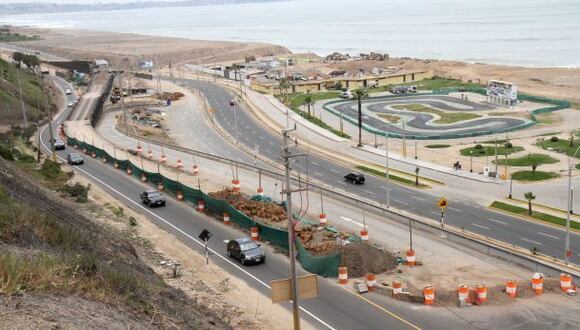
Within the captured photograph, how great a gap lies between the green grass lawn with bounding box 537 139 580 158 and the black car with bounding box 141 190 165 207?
41.5 metres

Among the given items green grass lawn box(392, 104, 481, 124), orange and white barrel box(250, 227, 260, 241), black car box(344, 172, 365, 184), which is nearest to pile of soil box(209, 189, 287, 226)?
orange and white barrel box(250, 227, 260, 241)

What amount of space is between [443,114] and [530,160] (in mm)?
33769

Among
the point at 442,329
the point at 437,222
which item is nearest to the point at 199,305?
the point at 442,329

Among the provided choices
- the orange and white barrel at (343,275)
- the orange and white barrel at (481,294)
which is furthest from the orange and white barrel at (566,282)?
the orange and white barrel at (343,275)

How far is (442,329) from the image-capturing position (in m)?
23.7

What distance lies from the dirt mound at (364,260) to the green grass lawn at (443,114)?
60607 mm

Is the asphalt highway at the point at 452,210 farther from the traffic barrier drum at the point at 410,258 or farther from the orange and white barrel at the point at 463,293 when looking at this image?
the orange and white barrel at the point at 463,293

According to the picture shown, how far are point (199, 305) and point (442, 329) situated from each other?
9.30 m

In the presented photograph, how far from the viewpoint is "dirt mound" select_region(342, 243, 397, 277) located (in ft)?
97.5

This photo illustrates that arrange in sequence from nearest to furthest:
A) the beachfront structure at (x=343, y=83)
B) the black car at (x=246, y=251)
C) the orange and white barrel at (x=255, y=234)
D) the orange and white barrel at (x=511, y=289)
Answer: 1. the orange and white barrel at (x=511, y=289)
2. the black car at (x=246, y=251)
3. the orange and white barrel at (x=255, y=234)
4. the beachfront structure at (x=343, y=83)

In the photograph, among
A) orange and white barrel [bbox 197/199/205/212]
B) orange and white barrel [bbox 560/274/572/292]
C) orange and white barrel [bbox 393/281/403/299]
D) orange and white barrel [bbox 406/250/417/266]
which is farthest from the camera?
orange and white barrel [bbox 197/199/205/212]

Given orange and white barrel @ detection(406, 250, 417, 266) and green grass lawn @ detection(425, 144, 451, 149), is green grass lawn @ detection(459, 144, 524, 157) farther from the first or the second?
orange and white barrel @ detection(406, 250, 417, 266)

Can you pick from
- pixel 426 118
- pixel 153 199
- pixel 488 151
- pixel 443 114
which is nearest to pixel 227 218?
pixel 153 199

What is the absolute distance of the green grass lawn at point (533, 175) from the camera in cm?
5432
